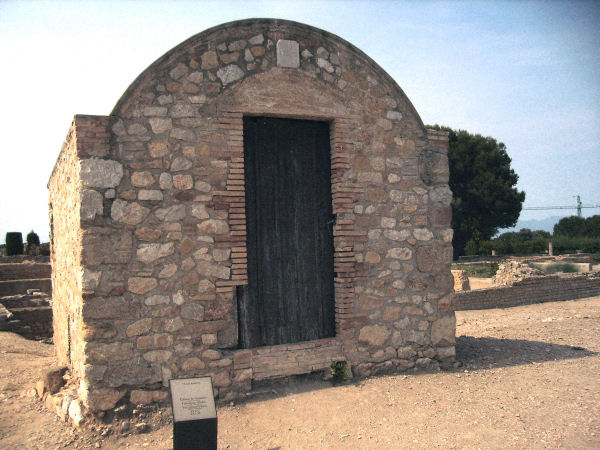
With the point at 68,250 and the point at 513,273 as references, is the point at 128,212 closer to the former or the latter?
the point at 68,250

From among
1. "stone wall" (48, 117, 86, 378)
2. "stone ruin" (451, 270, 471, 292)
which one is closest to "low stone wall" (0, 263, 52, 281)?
"stone wall" (48, 117, 86, 378)

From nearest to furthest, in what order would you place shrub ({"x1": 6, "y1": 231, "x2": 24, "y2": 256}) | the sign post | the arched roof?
the sign post → the arched roof → shrub ({"x1": 6, "y1": 231, "x2": 24, "y2": 256})

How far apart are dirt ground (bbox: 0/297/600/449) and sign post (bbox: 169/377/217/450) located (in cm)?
57

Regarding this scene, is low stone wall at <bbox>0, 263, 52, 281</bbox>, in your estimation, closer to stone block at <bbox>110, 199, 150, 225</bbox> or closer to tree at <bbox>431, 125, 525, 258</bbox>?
stone block at <bbox>110, 199, 150, 225</bbox>

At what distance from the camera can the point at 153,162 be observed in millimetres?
5004

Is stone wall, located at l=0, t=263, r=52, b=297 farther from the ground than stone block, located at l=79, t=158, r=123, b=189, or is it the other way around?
stone block, located at l=79, t=158, r=123, b=189

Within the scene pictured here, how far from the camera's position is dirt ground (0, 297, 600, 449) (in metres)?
4.33

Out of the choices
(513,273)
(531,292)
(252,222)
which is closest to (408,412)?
(252,222)

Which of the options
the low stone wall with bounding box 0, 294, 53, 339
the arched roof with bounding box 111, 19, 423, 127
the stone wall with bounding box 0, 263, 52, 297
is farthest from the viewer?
the stone wall with bounding box 0, 263, 52, 297

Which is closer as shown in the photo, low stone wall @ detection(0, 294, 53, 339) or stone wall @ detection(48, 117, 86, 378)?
stone wall @ detection(48, 117, 86, 378)

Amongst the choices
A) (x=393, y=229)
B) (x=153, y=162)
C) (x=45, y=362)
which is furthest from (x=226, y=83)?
(x=45, y=362)

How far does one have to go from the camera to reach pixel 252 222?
18.2 feet

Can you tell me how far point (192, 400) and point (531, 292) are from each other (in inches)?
461

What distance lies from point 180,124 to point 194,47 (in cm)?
88
